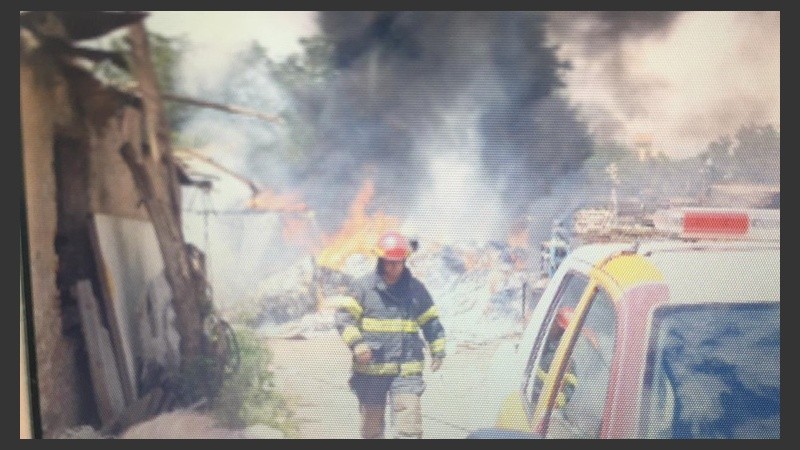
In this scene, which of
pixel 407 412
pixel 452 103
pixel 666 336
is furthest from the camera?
pixel 407 412

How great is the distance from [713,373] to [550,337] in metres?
0.69

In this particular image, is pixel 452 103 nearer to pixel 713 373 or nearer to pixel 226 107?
pixel 226 107

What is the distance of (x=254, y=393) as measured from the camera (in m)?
4.70

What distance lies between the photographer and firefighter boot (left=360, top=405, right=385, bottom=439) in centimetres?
467

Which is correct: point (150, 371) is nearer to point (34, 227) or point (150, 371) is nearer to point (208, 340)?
Result: point (208, 340)

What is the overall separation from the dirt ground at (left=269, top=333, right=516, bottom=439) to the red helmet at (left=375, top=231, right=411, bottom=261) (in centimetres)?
42

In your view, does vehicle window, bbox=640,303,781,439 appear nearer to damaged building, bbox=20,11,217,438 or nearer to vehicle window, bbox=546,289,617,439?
vehicle window, bbox=546,289,617,439

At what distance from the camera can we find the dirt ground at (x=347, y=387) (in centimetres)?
464

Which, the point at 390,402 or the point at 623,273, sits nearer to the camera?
the point at 623,273

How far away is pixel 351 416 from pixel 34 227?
1.60 metres

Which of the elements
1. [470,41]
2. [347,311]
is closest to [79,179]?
[347,311]

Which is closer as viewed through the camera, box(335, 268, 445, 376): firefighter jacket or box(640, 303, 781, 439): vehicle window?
box(640, 303, 781, 439): vehicle window

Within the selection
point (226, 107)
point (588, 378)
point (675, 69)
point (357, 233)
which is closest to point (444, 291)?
point (357, 233)

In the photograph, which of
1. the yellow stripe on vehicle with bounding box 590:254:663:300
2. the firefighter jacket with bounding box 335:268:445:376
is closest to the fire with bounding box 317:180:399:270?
the firefighter jacket with bounding box 335:268:445:376
